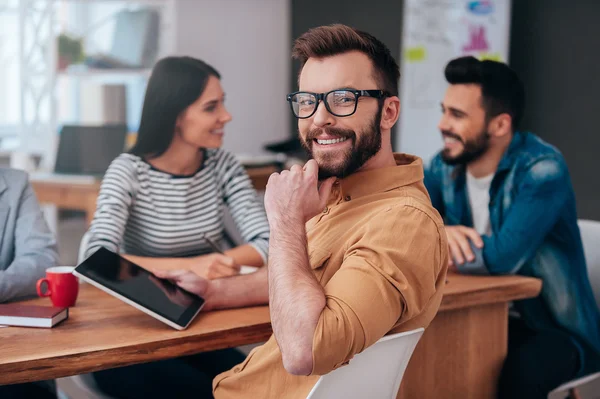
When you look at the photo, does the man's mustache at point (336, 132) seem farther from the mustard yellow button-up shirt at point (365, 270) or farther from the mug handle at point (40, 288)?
the mug handle at point (40, 288)

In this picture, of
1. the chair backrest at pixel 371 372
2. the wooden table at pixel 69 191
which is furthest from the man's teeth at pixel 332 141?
the wooden table at pixel 69 191

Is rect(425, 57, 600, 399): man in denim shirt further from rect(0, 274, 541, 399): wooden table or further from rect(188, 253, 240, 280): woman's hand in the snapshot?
rect(188, 253, 240, 280): woman's hand

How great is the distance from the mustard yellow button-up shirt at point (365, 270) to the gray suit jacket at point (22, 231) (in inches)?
24.0

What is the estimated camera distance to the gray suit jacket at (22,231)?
190 cm

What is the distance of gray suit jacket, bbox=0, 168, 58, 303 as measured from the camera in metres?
1.90

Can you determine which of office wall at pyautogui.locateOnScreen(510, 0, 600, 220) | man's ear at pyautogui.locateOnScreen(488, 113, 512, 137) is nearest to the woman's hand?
man's ear at pyautogui.locateOnScreen(488, 113, 512, 137)

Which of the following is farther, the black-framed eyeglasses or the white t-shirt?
the white t-shirt

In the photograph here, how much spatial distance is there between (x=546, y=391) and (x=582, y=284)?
346 millimetres

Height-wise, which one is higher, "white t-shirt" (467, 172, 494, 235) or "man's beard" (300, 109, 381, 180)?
"man's beard" (300, 109, 381, 180)

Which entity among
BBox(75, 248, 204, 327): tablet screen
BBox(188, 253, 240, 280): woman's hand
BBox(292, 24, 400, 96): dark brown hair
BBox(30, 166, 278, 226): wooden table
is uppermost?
BBox(292, 24, 400, 96): dark brown hair

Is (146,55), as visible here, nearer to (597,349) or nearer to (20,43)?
(20,43)

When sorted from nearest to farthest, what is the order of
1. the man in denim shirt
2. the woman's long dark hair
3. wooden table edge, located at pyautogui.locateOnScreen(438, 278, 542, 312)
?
wooden table edge, located at pyautogui.locateOnScreen(438, 278, 542, 312) < the man in denim shirt < the woman's long dark hair

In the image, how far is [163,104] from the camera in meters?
2.42

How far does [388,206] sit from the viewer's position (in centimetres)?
142
